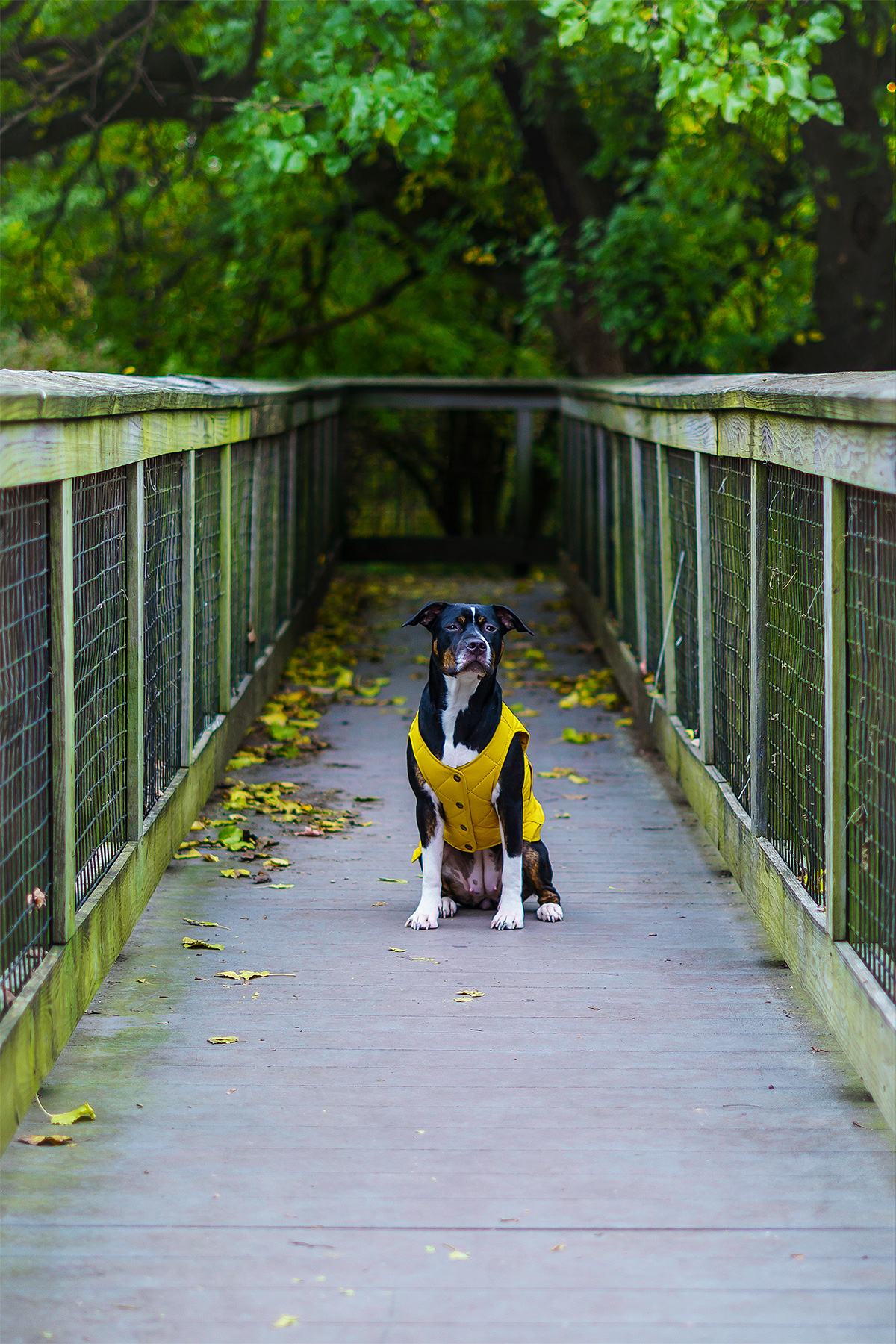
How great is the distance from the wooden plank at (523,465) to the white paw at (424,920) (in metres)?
11.1

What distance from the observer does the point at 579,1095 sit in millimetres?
3715

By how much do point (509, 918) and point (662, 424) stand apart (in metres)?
3.28

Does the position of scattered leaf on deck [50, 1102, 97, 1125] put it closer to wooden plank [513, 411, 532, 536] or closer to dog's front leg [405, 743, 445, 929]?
dog's front leg [405, 743, 445, 929]

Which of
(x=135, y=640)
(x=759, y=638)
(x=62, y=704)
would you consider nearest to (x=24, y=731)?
(x=62, y=704)

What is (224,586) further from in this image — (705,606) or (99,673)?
(99,673)

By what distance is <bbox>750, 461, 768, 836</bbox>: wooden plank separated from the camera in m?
5.12

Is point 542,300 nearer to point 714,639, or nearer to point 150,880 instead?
point 714,639

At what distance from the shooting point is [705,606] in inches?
250

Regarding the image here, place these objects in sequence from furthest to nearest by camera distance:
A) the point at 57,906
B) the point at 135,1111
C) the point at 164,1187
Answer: the point at 57,906 → the point at 135,1111 → the point at 164,1187

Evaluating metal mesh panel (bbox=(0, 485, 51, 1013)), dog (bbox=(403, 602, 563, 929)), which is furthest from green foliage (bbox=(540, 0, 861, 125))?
Answer: metal mesh panel (bbox=(0, 485, 51, 1013))

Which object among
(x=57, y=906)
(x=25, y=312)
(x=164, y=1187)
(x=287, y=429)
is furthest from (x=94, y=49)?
(x=164, y=1187)

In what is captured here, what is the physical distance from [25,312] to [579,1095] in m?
15.9

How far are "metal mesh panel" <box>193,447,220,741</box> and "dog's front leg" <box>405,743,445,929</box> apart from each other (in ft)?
5.85

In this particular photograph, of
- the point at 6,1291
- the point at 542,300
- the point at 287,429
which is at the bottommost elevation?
the point at 6,1291
